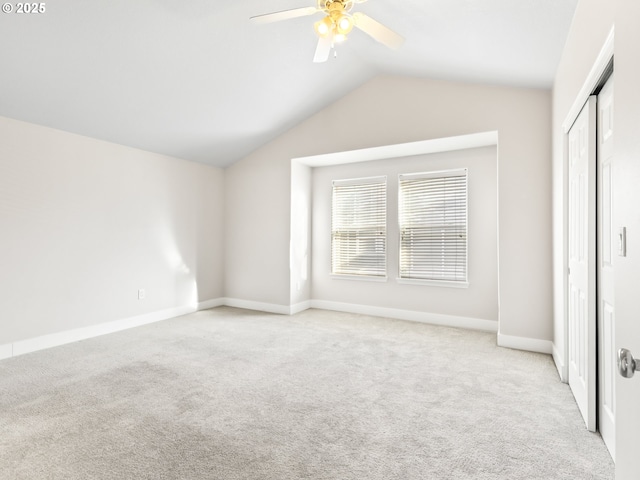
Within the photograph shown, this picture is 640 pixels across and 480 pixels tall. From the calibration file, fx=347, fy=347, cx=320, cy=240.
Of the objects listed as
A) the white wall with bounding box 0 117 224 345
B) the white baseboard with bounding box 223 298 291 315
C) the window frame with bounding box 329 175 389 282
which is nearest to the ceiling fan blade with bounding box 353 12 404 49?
the window frame with bounding box 329 175 389 282

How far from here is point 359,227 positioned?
5457mm

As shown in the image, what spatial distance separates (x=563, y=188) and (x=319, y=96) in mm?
3055

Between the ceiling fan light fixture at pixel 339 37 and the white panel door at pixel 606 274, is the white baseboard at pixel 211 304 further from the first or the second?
the white panel door at pixel 606 274

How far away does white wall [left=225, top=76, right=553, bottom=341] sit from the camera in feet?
11.8

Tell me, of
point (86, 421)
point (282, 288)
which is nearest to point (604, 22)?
point (86, 421)

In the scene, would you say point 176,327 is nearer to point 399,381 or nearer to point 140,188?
point 140,188

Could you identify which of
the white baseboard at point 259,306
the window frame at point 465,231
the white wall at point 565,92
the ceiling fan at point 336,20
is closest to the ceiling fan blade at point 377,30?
the ceiling fan at point 336,20

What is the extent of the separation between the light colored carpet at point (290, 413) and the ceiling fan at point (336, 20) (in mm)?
2640

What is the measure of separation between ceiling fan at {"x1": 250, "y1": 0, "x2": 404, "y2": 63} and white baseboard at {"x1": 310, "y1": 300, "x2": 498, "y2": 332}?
348 centimetres

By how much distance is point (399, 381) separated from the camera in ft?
9.43

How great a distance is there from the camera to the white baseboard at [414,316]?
14.7 ft

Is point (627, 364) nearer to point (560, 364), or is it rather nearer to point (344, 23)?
point (344, 23)

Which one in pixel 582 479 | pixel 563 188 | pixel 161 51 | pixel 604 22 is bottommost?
pixel 582 479

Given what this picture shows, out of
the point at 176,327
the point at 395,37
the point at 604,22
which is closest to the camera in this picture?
the point at 604,22
